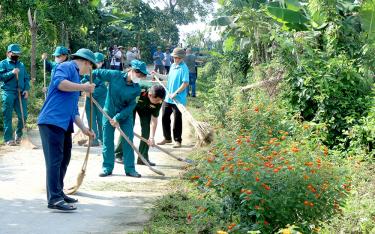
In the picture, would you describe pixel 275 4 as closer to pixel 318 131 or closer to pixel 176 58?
pixel 176 58

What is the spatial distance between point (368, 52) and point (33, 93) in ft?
28.4

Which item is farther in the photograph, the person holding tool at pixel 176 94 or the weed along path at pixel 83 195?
the person holding tool at pixel 176 94

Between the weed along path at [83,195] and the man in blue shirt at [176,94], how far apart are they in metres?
1.02

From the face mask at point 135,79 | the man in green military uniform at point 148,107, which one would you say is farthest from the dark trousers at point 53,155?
the man in green military uniform at point 148,107

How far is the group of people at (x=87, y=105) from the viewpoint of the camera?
6719mm

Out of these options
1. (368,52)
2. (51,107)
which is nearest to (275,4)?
(368,52)

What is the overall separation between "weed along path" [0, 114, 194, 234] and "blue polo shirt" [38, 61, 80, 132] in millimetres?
997

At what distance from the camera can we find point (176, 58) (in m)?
11.8

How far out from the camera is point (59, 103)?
674 centimetres

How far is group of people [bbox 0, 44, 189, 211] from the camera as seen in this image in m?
6.72

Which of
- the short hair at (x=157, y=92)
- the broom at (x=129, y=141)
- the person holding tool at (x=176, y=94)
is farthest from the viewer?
the person holding tool at (x=176, y=94)

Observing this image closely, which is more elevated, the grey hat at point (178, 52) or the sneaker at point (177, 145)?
the grey hat at point (178, 52)

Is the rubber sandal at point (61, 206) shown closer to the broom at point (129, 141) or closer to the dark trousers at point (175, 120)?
the broom at point (129, 141)

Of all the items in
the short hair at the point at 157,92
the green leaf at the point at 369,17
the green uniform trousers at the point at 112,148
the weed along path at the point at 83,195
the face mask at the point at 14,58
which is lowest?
the weed along path at the point at 83,195
